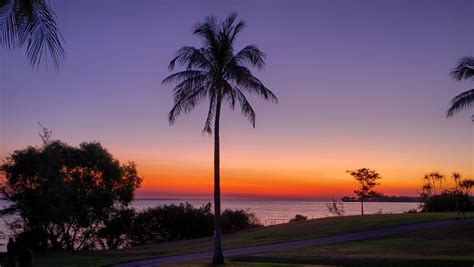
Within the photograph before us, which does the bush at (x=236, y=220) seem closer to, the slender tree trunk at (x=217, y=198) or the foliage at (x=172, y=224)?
the foliage at (x=172, y=224)

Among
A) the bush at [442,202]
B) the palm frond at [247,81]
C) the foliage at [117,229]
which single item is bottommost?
the foliage at [117,229]

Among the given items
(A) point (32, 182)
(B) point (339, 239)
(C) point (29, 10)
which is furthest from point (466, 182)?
(C) point (29, 10)

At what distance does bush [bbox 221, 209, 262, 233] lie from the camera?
57.7 metres

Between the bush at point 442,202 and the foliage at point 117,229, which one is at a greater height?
the bush at point 442,202

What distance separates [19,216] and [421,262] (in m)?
37.8

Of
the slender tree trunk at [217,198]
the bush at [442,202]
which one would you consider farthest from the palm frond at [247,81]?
the bush at [442,202]

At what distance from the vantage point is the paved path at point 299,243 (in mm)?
28608

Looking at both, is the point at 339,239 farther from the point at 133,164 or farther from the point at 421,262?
the point at 133,164

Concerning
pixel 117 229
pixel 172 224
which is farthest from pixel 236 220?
pixel 117 229

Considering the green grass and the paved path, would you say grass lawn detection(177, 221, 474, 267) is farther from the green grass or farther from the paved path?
the paved path

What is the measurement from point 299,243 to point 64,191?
20.9m

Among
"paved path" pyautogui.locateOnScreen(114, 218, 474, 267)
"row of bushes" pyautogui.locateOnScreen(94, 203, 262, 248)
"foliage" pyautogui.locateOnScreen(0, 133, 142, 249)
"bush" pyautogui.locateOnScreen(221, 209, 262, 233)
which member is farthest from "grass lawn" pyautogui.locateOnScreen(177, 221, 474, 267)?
"row of bushes" pyautogui.locateOnScreen(94, 203, 262, 248)

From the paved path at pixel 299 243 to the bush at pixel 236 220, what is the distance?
21637mm

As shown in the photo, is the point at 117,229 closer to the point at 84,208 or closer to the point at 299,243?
the point at 84,208
